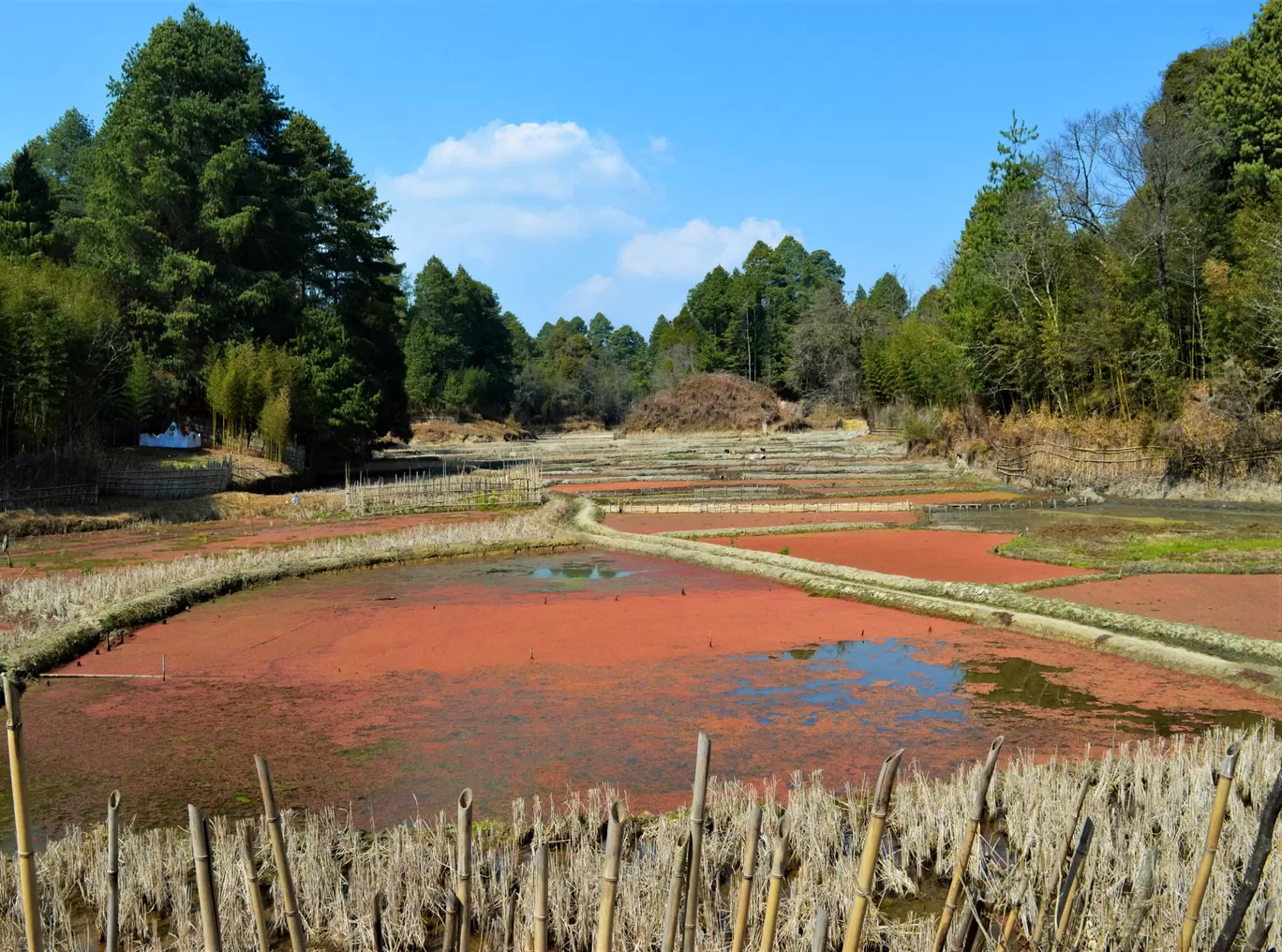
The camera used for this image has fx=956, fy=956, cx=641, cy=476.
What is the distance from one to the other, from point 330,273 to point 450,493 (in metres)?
23.5

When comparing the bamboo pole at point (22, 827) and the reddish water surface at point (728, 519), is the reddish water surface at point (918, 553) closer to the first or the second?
the reddish water surface at point (728, 519)

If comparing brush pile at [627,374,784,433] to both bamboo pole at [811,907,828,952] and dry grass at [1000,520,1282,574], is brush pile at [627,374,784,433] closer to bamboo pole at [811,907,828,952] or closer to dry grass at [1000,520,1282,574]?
dry grass at [1000,520,1282,574]

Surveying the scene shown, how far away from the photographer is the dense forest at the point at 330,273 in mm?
24938

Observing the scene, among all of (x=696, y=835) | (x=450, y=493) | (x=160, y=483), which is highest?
(x=160, y=483)

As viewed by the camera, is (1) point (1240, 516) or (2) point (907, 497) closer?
(1) point (1240, 516)

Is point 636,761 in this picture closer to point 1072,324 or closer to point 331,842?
point 331,842

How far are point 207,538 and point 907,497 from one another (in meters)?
19.2

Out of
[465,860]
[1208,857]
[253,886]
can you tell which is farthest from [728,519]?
[465,860]

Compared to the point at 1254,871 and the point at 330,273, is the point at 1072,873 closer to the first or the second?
the point at 1254,871

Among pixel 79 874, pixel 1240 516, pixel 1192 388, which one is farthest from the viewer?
pixel 1192 388

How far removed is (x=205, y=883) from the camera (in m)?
2.68

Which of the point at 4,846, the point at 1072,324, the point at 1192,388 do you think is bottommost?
the point at 4,846

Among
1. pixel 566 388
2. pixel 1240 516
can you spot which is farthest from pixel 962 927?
pixel 566 388

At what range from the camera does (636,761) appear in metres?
6.92
